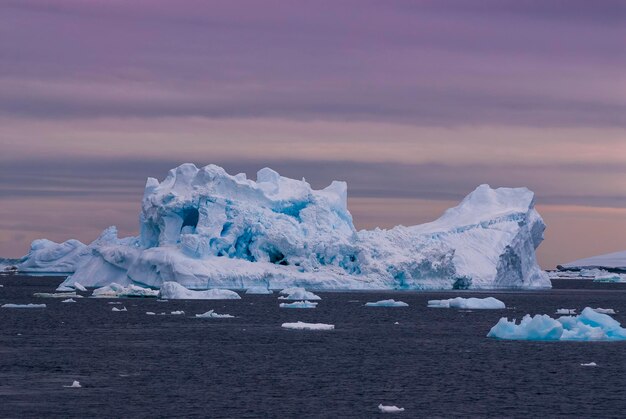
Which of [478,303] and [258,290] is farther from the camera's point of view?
[258,290]

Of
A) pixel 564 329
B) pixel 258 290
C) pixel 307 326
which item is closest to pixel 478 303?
pixel 307 326

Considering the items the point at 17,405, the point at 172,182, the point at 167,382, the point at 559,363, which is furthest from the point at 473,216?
the point at 17,405

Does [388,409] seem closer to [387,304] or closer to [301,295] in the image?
[387,304]

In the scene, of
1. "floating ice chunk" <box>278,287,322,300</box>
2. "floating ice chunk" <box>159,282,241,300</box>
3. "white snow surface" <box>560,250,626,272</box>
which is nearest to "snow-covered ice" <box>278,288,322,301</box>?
"floating ice chunk" <box>278,287,322,300</box>

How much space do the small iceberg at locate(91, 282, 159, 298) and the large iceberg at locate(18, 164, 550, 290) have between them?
1.63 meters

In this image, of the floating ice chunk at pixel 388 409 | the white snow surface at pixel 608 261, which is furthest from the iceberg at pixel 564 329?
the white snow surface at pixel 608 261

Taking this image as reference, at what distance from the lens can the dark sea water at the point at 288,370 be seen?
68.6 feet

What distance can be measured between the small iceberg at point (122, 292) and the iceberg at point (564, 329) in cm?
2366

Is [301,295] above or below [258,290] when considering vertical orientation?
below

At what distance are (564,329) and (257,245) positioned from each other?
1032 inches

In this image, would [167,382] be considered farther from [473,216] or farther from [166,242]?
[473,216]

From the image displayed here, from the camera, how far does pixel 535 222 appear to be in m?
70.6

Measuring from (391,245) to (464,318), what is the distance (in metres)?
15.6

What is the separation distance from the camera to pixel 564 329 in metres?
34.8
